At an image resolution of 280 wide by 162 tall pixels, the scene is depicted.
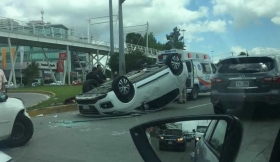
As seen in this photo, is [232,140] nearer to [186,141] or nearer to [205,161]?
[205,161]

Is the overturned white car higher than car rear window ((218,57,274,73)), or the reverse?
car rear window ((218,57,274,73))

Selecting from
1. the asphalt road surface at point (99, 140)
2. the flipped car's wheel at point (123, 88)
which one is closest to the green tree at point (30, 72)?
the flipped car's wheel at point (123, 88)

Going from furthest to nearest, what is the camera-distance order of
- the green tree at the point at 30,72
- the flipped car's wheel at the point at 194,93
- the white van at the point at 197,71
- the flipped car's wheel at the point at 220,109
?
1. the green tree at the point at 30,72
2. the flipped car's wheel at the point at 194,93
3. the white van at the point at 197,71
4. the flipped car's wheel at the point at 220,109

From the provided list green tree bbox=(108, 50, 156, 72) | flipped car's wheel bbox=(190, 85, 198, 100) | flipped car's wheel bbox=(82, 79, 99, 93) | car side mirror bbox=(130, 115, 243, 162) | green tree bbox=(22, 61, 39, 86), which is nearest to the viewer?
car side mirror bbox=(130, 115, 243, 162)

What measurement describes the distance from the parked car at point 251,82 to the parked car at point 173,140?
517 cm

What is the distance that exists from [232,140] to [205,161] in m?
0.31

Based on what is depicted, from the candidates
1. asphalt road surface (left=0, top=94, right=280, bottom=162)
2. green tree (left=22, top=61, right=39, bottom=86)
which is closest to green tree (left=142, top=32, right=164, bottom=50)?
asphalt road surface (left=0, top=94, right=280, bottom=162)

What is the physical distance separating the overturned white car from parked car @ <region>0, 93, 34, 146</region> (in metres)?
3.65

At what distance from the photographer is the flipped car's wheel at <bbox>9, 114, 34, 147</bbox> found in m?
7.34

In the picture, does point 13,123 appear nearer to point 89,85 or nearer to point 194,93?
point 89,85

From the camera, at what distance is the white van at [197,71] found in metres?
15.1

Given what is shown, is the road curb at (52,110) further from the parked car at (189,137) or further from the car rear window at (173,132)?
the parked car at (189,137)

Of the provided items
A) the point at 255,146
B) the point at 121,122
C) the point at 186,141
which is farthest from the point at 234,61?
the point at 186,141

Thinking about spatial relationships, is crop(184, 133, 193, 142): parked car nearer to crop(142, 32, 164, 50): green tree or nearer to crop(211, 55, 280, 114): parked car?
crop(211, 55, 280, 114): parked car
